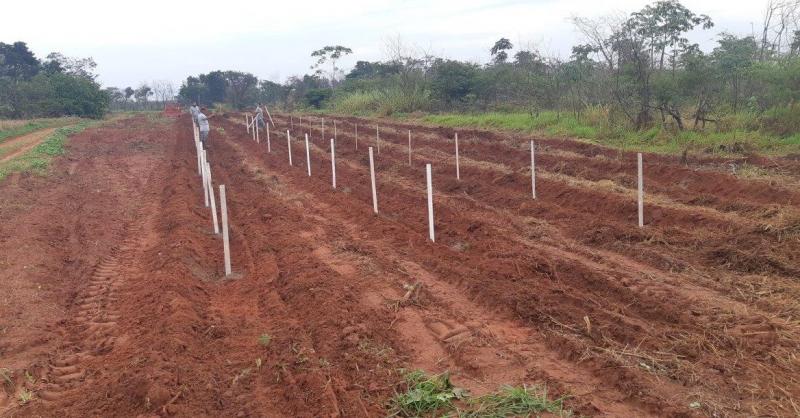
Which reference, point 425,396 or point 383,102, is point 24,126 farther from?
point 425,396

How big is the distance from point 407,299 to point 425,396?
84.7 inches

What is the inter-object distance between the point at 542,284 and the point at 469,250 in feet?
6.05

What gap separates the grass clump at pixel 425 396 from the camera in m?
4.09

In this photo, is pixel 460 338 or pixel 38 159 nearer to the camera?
pixel 460 338

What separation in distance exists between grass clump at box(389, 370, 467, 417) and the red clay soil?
0.39 feet

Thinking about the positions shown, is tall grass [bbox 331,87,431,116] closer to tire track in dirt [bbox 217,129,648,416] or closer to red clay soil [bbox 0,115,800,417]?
red clay soil [bbox 0,115,800,417]

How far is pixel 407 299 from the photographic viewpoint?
6.32m

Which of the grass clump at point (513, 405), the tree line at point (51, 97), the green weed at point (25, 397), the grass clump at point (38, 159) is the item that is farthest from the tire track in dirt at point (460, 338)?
the tree line at point (51, 97)

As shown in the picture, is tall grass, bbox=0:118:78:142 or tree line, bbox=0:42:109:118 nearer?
tall grass, bbox=0:118:78:142

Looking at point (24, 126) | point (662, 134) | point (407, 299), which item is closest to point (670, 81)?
point (662, 134)

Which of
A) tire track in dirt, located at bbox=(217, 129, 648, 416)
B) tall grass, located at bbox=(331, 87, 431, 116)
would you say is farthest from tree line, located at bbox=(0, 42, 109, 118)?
tire track in dirt, located at bbox=(217, 129, 648, 416)

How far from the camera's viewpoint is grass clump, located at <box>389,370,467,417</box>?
409 centimetres

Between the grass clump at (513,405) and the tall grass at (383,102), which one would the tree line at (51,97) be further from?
the grass clump at (513,405)

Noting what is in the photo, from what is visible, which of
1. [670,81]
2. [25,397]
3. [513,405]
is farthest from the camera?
[670,81]
